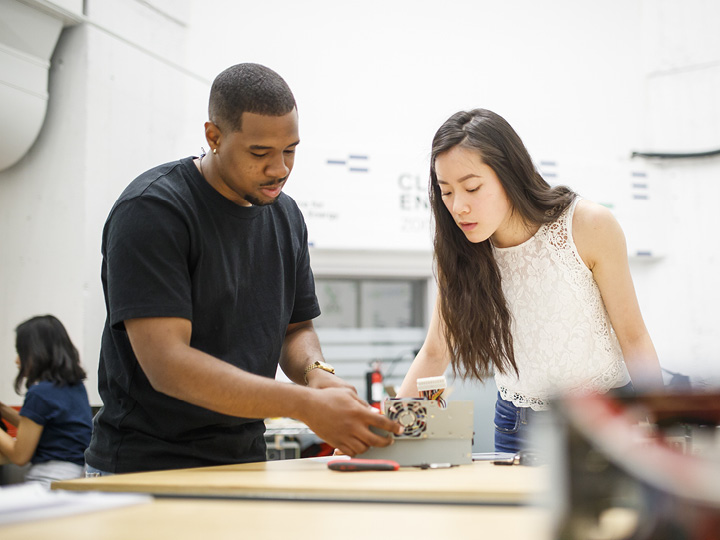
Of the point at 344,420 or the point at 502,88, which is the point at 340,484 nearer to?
the point at 344,420

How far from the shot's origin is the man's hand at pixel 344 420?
1201 millimetres

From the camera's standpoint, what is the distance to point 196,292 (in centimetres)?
137

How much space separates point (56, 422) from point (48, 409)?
0.22ft

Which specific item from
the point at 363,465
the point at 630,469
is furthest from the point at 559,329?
the point at 630,469

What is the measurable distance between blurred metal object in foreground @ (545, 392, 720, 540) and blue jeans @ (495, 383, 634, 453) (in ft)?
3.54

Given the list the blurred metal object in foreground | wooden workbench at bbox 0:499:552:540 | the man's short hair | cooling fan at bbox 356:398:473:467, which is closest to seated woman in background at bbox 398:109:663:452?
cooling fan at bbox 356:398:473:467

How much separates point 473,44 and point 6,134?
9.85 ft

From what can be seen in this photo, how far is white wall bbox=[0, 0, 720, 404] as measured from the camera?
4.19 m

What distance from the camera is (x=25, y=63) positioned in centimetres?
320

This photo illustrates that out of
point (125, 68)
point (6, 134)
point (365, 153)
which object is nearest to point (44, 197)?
point (6, 134)

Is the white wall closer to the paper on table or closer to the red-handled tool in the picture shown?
the red-handled tool

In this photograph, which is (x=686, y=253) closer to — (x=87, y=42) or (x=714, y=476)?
(x=87, y=42)

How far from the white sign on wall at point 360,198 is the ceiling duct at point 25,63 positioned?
1417 mm

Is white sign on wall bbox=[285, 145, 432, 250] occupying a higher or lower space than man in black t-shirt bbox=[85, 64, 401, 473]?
higher
